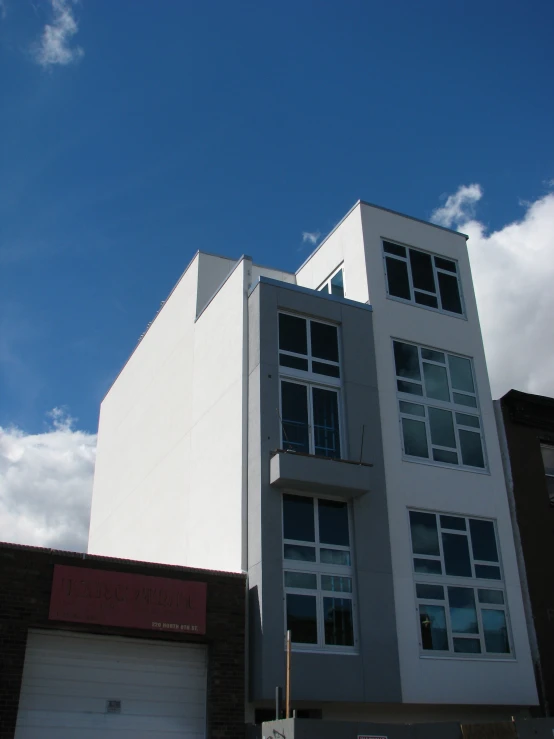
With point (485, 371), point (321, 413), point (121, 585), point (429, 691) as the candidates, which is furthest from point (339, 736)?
point (485, 371)

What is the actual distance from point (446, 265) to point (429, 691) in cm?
1106

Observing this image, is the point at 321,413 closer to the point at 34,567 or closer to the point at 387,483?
the point at 387,483

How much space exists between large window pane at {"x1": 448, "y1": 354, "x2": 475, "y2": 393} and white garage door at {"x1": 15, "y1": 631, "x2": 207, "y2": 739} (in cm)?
924

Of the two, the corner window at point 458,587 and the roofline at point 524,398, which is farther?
the roofline at point 524,398

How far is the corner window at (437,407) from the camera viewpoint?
18812mm

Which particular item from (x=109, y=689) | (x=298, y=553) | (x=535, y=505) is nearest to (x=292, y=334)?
(x=298, y=553)

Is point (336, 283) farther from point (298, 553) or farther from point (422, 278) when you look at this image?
point (298, 553)

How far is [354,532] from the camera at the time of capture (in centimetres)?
1664

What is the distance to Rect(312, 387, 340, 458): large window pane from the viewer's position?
1741 cm

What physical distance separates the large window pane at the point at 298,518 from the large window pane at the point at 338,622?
1.36 metres

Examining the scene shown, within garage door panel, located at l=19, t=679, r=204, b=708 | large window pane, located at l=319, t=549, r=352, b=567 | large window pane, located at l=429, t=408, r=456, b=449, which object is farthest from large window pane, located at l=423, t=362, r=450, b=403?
garage door panel, located at l=19, t=679, r=204, b=708

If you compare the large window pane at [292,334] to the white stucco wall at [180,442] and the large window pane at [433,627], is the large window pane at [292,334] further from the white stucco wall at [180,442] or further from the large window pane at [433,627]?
the large window pane at [433,627]

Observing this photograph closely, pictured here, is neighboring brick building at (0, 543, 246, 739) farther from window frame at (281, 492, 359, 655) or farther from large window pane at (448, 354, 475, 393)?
large window pane at (448, 354, 475, 393)

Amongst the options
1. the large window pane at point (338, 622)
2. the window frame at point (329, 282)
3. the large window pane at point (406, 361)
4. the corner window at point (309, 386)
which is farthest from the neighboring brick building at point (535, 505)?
the window frame at point (329, 282)
